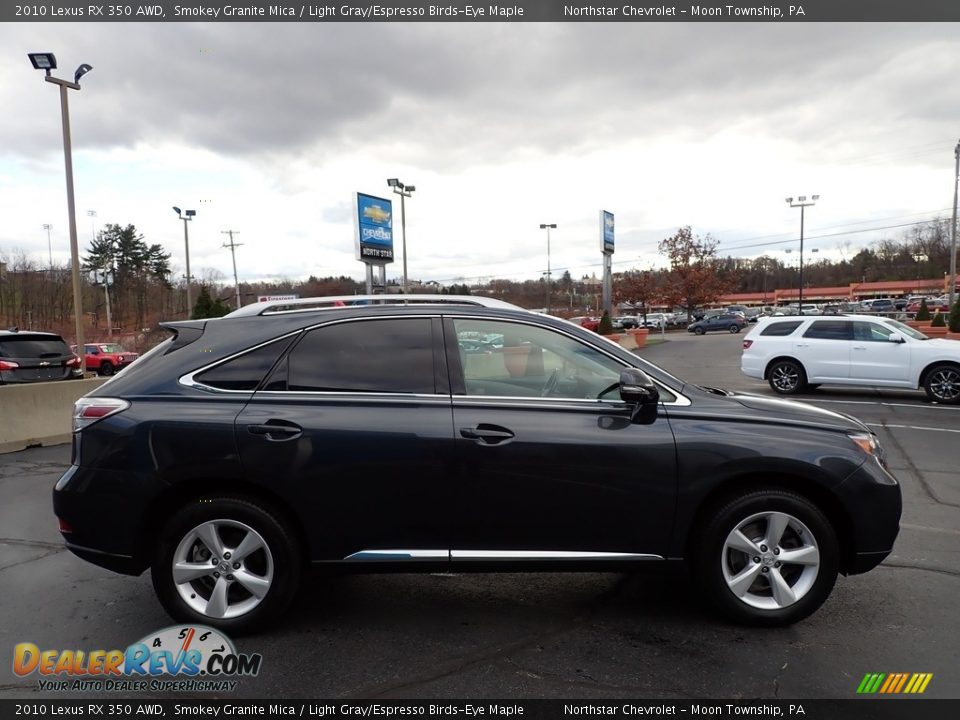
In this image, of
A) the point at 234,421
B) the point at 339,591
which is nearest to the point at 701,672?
the point at 339,591

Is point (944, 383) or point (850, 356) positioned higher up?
point (850, 356)

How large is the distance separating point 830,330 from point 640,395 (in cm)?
1146

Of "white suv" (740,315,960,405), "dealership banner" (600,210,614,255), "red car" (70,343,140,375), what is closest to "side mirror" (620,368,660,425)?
"white suv" (740,315,960,405)

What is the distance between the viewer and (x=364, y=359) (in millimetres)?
3555

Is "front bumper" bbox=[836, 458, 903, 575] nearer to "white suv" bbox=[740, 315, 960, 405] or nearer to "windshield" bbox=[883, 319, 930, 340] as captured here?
"white suv" bbox=[740, 315, 960, 405]

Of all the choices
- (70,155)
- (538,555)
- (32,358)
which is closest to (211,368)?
(538,555)

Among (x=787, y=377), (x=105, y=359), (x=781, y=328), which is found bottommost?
(x=105, y=359)

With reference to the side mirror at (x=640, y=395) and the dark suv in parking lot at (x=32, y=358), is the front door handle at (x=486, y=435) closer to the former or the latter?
the side mirror at (x=640, y=395)

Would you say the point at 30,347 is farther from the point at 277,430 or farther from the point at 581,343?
the point at 581,343

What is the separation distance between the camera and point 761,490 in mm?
3391

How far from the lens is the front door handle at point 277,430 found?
330 cm

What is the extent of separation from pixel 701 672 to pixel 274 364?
2724mm

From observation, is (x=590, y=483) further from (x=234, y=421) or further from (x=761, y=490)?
(x=234, y=421)

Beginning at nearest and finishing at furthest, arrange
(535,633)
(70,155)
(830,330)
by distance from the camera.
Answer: (535,633), (830,330), (70,155)
